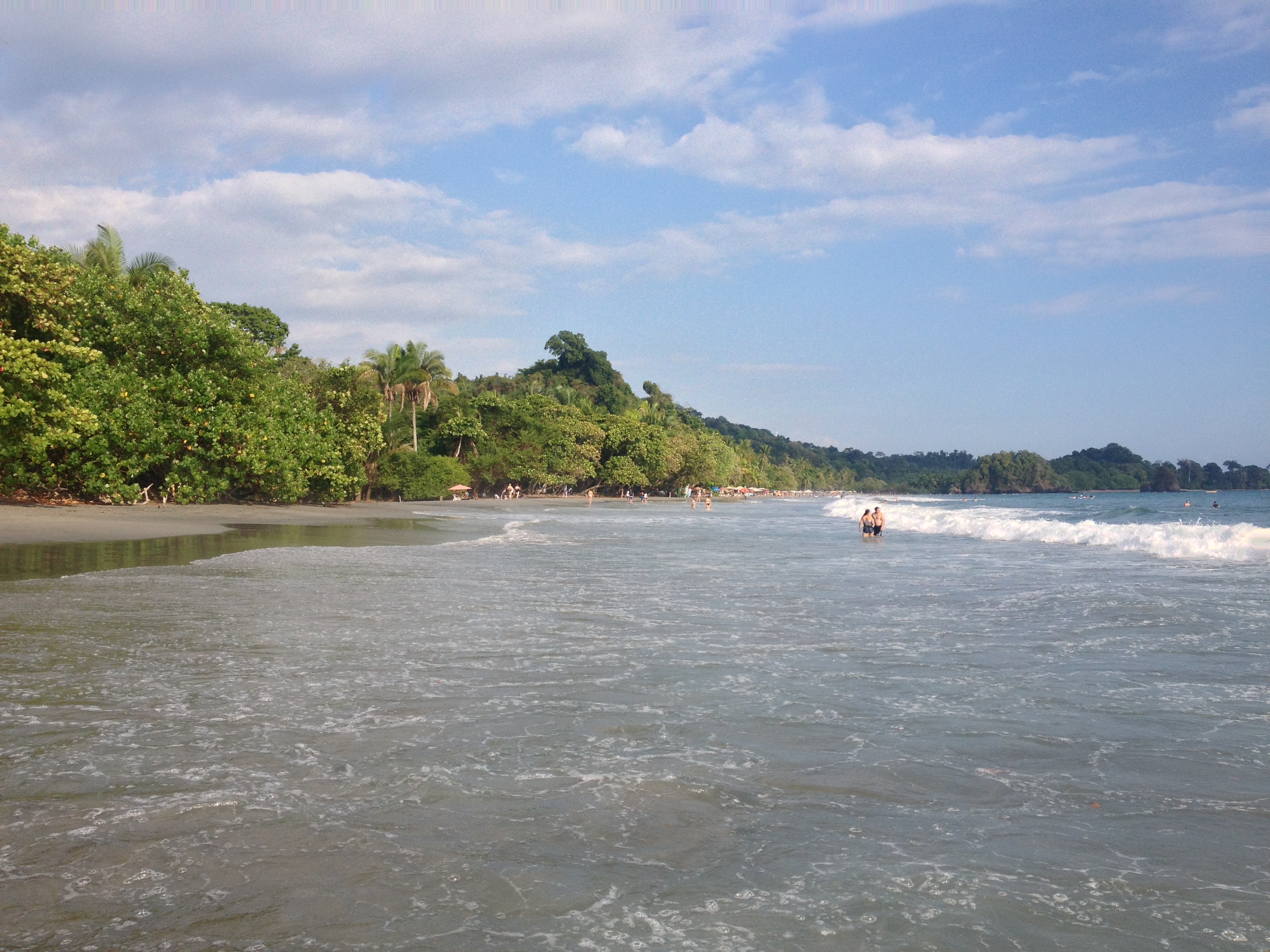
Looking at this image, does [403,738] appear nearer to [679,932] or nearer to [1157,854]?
[679,932]

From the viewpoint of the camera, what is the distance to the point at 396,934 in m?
3.35

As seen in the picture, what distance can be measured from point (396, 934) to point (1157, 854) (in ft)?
11.4

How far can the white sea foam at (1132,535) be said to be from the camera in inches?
887

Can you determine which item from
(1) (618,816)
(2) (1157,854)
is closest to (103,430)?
(1) (618,816)

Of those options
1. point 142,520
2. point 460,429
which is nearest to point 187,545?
point 142,520

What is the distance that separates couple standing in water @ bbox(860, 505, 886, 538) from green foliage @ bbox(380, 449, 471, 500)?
33647 mm

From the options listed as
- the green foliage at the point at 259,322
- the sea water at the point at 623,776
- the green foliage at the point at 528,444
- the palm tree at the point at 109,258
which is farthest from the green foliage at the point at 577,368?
the sea water at the point at 623,776

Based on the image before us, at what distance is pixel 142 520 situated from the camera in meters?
25.6

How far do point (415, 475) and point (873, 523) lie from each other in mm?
34714

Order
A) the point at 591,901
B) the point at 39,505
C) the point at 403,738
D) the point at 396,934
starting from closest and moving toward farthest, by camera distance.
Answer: the point at 396,934, the point at 591,901, the point at 403,738, the point at 39,505

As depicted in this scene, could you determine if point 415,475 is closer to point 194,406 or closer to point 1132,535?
point 194,406

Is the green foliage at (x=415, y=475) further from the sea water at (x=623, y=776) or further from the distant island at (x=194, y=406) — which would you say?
the sea water at (x=623, y=776)

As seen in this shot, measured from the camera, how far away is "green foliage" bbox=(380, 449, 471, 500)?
5516cm

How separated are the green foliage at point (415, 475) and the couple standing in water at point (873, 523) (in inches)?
1325
